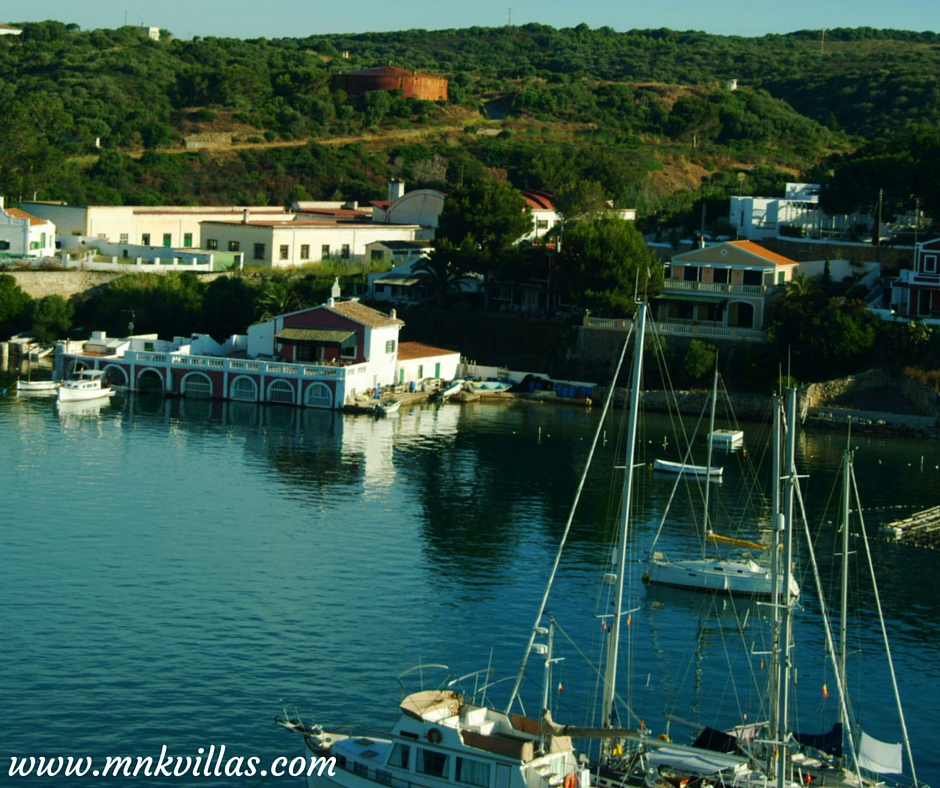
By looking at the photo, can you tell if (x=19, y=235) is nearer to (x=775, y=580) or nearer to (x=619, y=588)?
(x=619, y=588)

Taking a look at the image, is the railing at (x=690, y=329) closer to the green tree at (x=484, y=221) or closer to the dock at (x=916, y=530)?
the green tree at (x=484, y=221)

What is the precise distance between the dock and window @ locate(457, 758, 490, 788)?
26.6 m

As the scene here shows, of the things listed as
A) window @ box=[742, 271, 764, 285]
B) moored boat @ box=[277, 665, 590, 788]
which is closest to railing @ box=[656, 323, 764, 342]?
window @ box=[742, 271, 764, 285]

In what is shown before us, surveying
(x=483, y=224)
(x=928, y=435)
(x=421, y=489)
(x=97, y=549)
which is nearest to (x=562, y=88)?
(x=483, y=224)

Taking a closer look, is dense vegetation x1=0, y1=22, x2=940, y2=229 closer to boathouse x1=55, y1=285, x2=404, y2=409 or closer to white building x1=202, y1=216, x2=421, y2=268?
white building x1=202, y1=216, x2=421, y2=268

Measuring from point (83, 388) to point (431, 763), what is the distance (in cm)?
4864

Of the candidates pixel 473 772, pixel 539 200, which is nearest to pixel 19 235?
pixel 539 200

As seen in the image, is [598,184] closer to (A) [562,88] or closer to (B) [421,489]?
(B) [421,489]

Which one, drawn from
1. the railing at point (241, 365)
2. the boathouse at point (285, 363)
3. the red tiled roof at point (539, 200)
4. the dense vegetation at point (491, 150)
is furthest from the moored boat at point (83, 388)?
the red tiled roof at point (539, 200)

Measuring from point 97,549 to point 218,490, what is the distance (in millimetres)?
8867

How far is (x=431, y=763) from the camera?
82.5 ft

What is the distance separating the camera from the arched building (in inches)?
5871

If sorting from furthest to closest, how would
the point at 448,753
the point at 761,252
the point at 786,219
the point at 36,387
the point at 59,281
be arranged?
the point at 59,281, the point at 786,219, the point at 761,252, the point at 36,387, the point at 448,753

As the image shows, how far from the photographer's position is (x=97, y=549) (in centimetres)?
4353
